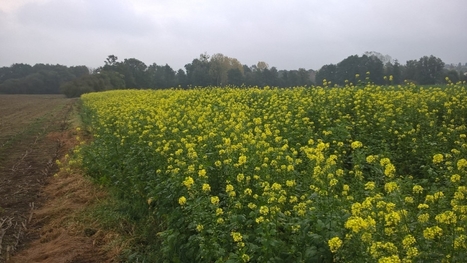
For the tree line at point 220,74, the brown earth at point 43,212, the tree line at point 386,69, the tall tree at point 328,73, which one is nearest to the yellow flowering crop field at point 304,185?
the brown earth at point 43,212

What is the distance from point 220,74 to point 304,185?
40980mm

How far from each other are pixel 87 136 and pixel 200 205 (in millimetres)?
13063

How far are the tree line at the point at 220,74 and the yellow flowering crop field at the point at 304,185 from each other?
3969 mm

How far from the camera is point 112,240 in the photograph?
5992 mm

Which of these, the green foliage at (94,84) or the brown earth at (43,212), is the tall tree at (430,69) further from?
the green foliage at (94,84)

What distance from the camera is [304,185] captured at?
4.62m

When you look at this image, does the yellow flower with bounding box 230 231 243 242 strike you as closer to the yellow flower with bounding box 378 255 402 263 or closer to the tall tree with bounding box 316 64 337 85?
the yellow flower with bounding box 378 255 402 263

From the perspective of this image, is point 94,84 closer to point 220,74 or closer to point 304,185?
point 220,74

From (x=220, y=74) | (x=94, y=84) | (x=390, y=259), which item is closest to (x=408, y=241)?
(x=390, y=259)

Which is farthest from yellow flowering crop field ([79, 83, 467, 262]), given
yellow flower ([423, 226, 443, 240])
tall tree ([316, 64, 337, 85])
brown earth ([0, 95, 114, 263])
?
tall tree ([316, 64, 337, 85])

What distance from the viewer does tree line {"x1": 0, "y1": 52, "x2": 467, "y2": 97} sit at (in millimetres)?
24859

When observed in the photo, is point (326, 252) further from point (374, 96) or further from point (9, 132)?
point (9, 132)

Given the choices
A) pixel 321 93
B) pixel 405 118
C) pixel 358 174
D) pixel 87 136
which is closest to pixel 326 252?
pixel 358 174

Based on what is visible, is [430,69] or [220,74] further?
[220,74]
